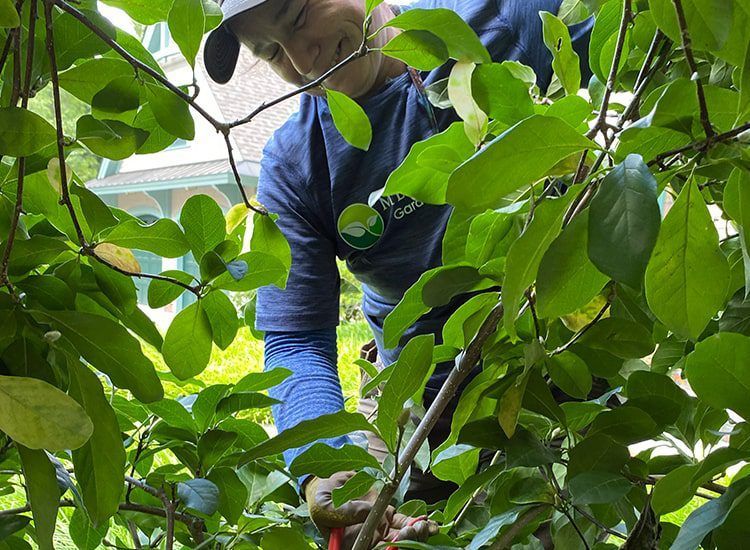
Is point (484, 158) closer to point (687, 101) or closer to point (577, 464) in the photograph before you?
Result: point (687, 101)

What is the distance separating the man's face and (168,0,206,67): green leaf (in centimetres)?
61

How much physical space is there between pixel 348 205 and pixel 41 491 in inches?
30.7

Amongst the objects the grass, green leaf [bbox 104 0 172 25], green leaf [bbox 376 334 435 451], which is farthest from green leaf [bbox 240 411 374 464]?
the grass

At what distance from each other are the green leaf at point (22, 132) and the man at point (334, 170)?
0.61 metres

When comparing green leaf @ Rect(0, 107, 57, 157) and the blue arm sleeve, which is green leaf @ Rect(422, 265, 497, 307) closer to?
green leaf @ Rect(0, 107, 57, 157)

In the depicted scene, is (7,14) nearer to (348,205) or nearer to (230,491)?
(230,491)

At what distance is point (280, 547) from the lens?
452 mm

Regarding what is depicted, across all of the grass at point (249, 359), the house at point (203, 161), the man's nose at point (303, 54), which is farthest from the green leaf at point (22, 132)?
the house at point (203, 161)

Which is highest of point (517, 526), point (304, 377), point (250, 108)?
point (250, 108)

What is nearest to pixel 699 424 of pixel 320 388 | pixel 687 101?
pixel 687 101

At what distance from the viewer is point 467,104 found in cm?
36

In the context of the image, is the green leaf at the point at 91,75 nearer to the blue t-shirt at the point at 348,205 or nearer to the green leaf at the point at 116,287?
the green leaf at the point at 116,287

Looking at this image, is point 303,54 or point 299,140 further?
point 299,140

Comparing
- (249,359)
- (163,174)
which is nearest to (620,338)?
(249,359)
